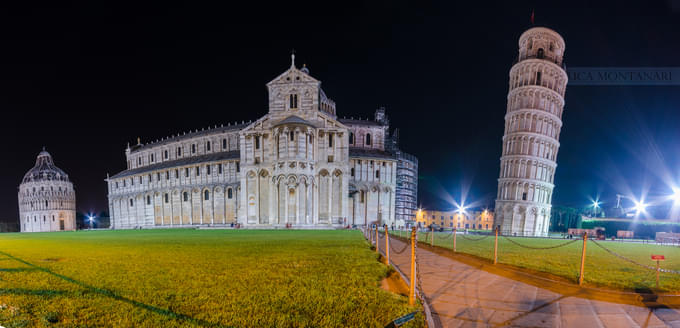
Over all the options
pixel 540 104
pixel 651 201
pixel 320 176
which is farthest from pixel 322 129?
pixel 651 201

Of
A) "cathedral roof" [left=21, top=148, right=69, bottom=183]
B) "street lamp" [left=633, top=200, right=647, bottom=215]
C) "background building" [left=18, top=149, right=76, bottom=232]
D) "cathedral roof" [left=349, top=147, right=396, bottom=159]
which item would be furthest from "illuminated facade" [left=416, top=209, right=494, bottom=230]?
"cathedral roof" [left=21, top=148, right=69, bottom=183]

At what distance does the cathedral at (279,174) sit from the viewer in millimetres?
33906

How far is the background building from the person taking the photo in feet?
234

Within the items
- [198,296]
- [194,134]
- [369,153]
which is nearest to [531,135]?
[369,153]

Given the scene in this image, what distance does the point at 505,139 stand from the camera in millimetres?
46938

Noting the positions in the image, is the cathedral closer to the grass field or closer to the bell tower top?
the bell tower top

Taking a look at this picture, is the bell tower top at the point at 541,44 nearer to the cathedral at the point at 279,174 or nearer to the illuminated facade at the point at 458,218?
the cathedral at the point at 279,174

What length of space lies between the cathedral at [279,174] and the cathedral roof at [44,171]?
2909cm

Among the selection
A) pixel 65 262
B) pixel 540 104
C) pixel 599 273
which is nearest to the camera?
pixel 599 273

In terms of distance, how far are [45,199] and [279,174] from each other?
78.2 m

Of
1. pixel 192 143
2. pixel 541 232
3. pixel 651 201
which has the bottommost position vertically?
pixel 541 232

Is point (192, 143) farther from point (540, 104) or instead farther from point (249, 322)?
point (540, 104)

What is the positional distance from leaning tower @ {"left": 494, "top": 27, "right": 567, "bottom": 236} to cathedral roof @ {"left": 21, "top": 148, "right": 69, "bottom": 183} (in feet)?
342

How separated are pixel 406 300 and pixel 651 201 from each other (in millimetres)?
70715
